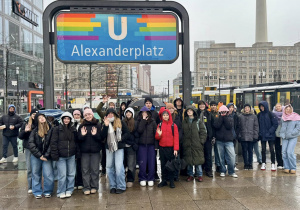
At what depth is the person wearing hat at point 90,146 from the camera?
5.25m

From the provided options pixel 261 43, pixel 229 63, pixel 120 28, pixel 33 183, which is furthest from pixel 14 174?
pixel 261 43

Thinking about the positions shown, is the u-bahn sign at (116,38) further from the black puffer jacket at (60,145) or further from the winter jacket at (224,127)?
the black puffer jacket at (60,145)

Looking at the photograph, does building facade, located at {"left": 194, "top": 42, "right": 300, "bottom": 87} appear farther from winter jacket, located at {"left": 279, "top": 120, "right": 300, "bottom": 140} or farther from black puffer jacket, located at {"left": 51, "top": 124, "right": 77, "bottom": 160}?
black puffer jacket, located at {"left": 51, "top": 124, "right": 77, "bottom": 160}

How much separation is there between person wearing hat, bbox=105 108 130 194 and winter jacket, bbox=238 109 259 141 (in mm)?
3363

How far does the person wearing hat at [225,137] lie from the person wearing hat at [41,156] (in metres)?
3.92

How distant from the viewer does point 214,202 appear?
189 inches

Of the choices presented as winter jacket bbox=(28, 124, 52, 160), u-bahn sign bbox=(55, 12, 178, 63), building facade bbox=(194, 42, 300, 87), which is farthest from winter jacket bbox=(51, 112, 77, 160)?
building facade bbox=(194, 42, 300, 87)

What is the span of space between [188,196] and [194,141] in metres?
1.33

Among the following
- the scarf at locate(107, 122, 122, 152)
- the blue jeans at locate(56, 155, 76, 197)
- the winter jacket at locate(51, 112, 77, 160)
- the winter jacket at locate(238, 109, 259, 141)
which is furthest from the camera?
the winter jacket at locate(238, 109, 259, 141)

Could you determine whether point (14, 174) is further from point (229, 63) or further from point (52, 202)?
point (229, 63)

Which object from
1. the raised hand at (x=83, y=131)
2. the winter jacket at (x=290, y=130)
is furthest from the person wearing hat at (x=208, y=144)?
the raised hand at (x=83, y=131)

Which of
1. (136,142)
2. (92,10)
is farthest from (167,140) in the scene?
(92,10)

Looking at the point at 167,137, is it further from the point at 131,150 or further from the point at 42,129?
the point at 42,129

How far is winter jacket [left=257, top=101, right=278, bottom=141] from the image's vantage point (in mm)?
6961
